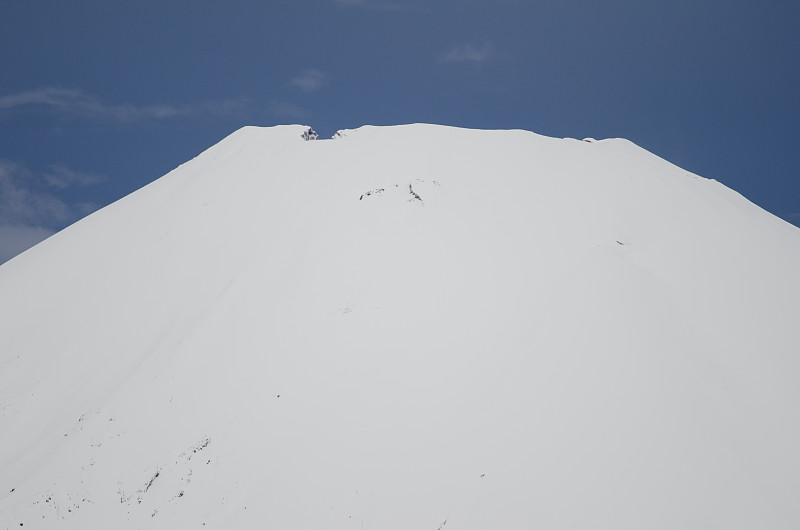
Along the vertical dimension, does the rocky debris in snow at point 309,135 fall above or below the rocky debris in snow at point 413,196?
above

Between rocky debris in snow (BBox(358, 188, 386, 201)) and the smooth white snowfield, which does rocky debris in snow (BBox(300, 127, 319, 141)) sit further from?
rocky debris in snow (BBox(358, 188, 386, 201))

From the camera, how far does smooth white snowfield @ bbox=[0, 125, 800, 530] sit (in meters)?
15.9

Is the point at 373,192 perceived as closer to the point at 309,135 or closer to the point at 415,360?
the point at 415,360

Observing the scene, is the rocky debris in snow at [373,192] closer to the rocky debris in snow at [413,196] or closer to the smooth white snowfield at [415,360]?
the smooth white snowfield at [415,360]

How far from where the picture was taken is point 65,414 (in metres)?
20.7

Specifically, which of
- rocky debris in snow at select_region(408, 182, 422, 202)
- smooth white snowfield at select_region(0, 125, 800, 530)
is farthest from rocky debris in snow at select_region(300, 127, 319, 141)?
rocky debris in snow at select_region(408, 182, 422, 202)

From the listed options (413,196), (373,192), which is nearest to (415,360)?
(413,196)

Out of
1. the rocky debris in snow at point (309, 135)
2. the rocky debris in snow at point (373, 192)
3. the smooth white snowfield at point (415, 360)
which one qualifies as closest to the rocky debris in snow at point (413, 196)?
the smooth white snowfield at point (415, 360)

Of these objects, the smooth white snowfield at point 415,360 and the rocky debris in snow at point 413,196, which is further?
the rocky debris in snow at point 413,196

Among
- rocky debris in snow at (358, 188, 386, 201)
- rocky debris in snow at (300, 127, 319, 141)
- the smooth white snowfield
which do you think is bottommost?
the smooth white snowfield

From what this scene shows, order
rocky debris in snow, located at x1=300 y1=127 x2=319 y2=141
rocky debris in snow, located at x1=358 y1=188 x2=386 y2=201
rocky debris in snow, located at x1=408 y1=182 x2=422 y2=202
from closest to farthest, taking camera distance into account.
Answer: rocky debris in snow, located at x1=408 y1=182 x2=422 y2=202, rocky debris in snow, located at x1=358 y1=188 x2=386 y2=201, rocky debris in snow, located at x1=300 y1=127 x2=319 y2=141

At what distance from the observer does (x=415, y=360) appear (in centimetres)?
2075

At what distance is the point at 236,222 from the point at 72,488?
59.4ft

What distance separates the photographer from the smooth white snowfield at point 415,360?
15.9 metres
